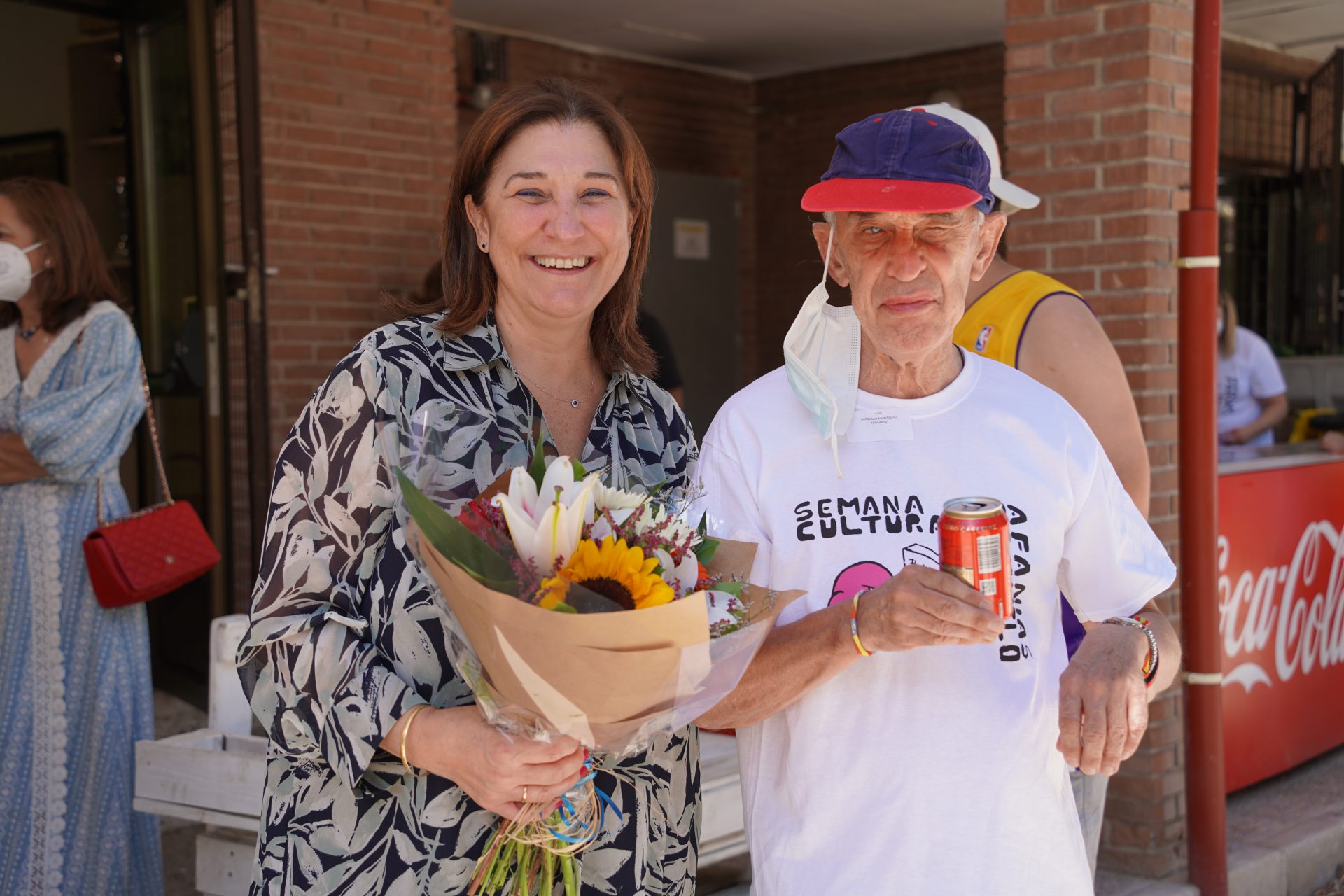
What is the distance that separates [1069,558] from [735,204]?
9895mm

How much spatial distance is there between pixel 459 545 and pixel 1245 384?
23.8 feet

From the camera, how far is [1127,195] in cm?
431

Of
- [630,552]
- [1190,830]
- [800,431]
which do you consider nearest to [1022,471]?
[800,431]

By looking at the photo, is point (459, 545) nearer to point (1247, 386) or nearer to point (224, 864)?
point (224, 864)

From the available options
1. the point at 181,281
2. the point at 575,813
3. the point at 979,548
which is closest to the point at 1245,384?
the point at 181,281

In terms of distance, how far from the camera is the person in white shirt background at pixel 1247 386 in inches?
304

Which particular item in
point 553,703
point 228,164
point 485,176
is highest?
point 228,164

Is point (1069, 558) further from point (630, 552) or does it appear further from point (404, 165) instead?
point (404, 165)

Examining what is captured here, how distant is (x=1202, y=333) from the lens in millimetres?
3924

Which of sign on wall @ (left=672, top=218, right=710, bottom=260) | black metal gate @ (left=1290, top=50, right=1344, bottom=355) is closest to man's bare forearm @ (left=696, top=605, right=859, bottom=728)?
sign on wall @ (left=672, top=218, right=710, bottom=260)

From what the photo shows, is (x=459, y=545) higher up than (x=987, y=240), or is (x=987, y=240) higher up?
(x=987, y=240)

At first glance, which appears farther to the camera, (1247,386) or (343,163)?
(1247,386)

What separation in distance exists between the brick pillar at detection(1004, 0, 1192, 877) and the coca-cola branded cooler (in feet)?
1.43

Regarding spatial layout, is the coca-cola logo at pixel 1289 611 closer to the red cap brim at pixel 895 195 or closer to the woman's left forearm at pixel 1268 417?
the woman's left forearm at pixel 1268 417
